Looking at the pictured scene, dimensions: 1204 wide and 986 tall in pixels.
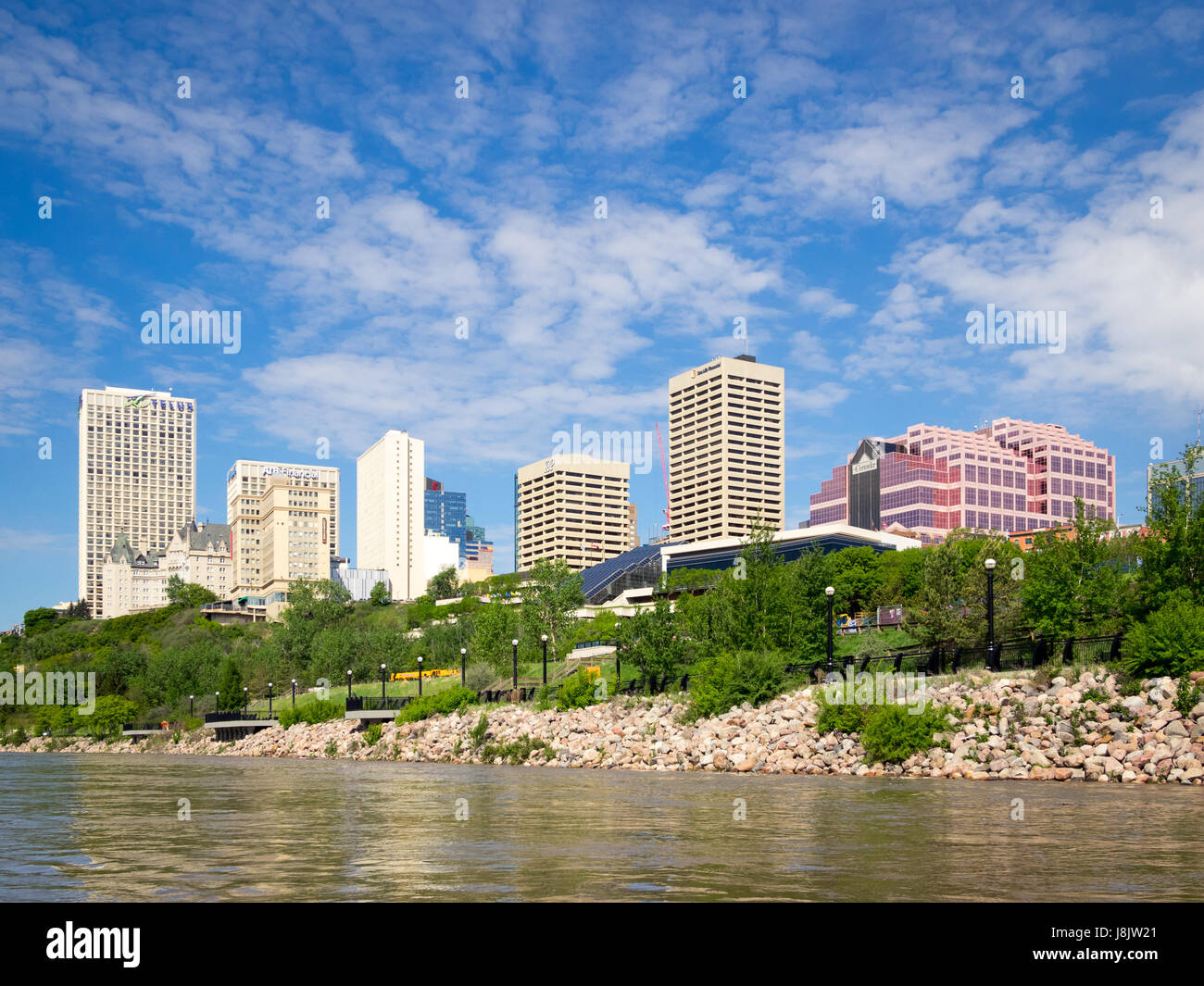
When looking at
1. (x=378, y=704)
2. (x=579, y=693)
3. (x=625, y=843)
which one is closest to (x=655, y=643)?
(x=579, y=693)

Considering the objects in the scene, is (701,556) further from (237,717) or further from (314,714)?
(314,714)

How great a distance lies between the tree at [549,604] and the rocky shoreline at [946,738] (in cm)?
3671

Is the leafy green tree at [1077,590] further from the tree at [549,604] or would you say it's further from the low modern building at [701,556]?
the low modern building at [701,556]

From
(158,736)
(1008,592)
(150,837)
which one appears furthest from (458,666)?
(150,837)

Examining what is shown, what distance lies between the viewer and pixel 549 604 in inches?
3511

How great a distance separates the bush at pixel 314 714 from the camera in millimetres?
68312

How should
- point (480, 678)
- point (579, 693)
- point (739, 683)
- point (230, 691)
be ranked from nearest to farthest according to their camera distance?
point (739, 683)
point (579, 693)
point (480, 678)
point (230, 691)

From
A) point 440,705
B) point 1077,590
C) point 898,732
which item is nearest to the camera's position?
point 898,732

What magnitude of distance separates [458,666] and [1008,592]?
186 feet

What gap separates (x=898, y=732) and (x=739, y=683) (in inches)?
410

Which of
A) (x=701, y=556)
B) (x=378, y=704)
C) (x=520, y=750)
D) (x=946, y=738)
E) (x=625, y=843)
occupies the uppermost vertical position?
(x=701, y=556)

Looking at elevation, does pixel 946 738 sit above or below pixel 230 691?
above

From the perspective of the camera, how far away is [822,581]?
46.8 meters
